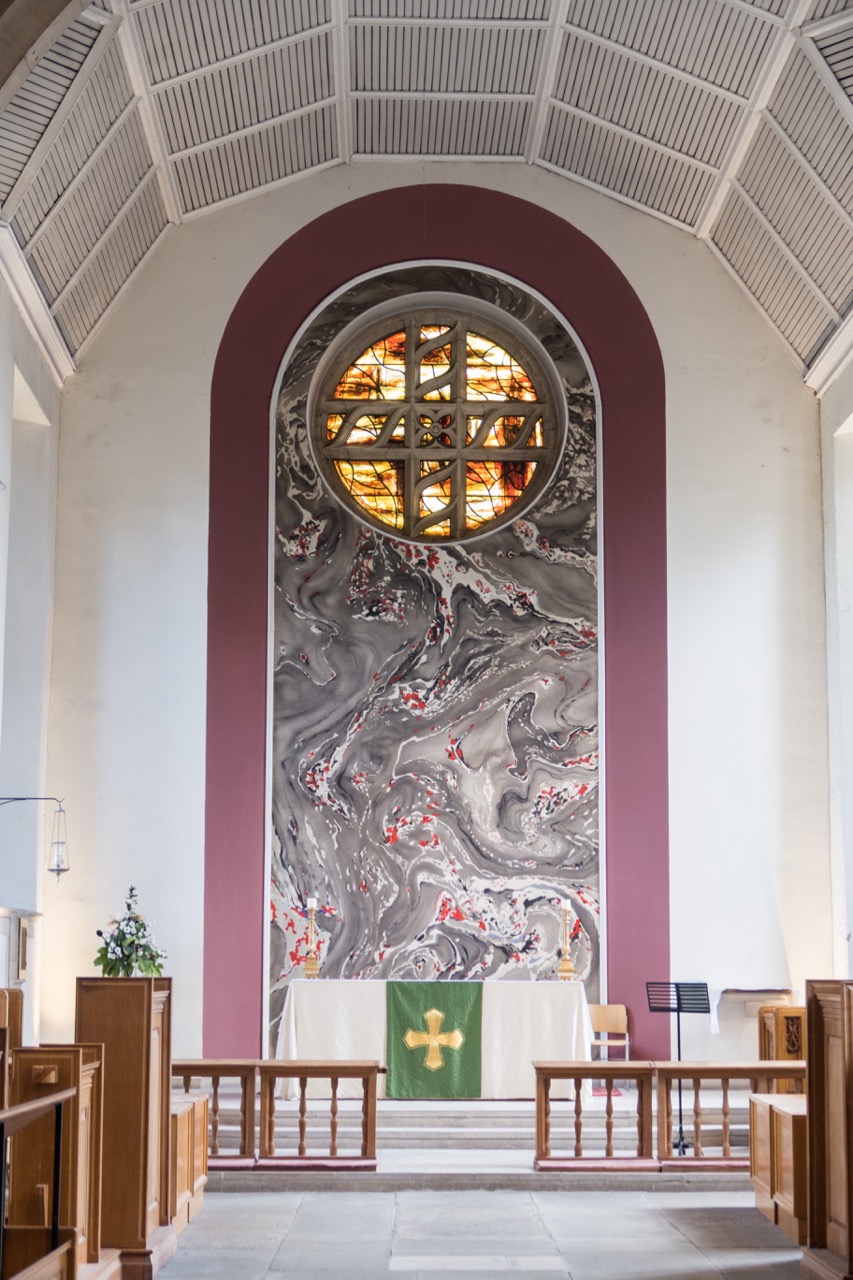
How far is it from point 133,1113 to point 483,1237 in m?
1.85

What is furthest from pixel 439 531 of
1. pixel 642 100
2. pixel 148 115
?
pixel 148 115

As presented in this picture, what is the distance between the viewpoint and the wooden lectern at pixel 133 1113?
20.3ft

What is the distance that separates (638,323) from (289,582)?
11.4 ft

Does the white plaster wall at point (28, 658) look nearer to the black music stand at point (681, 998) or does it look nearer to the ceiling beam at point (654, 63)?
the black music stand at point (681, 998)

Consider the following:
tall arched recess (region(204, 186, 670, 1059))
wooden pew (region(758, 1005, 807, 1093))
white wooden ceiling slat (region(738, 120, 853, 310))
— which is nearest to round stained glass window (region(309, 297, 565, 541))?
tall arched recess (region(204, 186, 670, 1059))

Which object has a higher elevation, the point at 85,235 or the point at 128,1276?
the point at 85,235

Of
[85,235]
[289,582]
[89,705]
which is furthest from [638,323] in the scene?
[89,705]

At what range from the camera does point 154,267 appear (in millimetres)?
12289

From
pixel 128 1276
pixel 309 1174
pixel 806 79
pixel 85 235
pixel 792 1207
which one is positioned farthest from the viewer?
pixel 85 235

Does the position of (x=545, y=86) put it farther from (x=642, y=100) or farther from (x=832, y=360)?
(x=832, y=360)

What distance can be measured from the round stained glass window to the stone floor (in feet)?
18.6

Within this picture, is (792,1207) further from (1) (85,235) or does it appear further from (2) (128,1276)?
(1) (85,235)

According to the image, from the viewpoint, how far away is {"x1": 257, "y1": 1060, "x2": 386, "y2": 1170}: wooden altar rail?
8516 mm

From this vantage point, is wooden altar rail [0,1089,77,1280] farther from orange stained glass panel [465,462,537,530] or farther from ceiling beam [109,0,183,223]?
orange stained glass panel [465,462,537,530]
